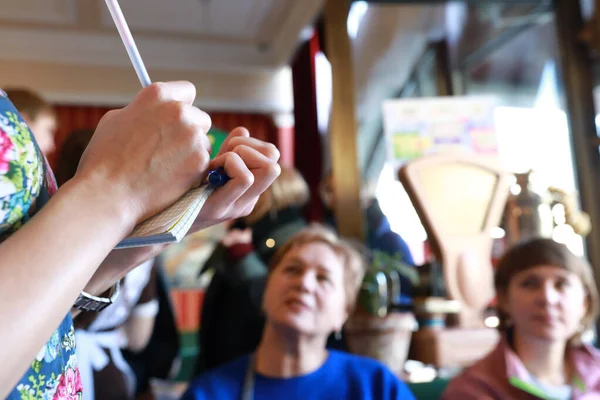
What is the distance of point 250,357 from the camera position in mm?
1163

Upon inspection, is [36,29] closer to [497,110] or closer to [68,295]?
[497,110]

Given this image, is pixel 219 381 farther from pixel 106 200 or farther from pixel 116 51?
pixel 116 51

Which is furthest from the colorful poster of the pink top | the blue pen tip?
the blue pen tip

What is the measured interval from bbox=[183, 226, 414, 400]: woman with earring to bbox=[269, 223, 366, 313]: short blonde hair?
0.03 metres

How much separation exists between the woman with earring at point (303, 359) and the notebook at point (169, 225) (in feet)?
2.55

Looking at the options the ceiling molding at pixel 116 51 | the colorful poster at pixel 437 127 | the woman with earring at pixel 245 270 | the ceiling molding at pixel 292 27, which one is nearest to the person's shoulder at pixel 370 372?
the woman with earring at pixel 245 270

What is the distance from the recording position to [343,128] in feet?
5.18

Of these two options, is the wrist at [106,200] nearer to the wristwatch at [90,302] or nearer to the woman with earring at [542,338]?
the wristwatch at [90,302]

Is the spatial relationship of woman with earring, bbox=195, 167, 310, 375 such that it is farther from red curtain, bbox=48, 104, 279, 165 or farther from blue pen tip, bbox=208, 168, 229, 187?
red curtain, bbox=48, 104, 279, 165

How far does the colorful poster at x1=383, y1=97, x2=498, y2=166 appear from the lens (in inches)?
60.2

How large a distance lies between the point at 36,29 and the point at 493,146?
9.86 feet

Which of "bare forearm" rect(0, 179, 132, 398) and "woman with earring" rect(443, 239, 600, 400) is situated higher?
"bare forearm" rect(0, 179, 132, 398)

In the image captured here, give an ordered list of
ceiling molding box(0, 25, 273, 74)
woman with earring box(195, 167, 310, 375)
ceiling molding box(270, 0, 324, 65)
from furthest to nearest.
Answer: ceiling molding box(0, 25, 273, 74) < ceiling molding box(270, 0, 324, 65) < woman with earring box(195, 167, 310, 375)

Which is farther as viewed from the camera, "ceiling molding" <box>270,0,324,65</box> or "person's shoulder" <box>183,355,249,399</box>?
"ceiling molding" <box>270,0,324,65</box>
